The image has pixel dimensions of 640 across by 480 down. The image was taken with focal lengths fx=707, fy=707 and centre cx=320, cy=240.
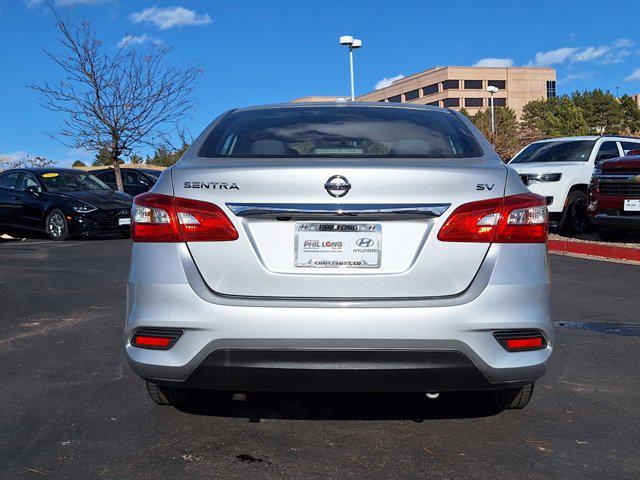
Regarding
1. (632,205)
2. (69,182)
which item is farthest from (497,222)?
(69,182)

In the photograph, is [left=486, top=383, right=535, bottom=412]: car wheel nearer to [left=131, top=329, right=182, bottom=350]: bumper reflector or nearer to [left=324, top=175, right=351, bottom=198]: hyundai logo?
[left=324, top=175, right=351, bottom=198]: hyundai logo

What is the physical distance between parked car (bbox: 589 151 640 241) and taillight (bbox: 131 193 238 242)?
890 cm

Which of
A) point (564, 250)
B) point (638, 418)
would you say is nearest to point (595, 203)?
point (564, 250)

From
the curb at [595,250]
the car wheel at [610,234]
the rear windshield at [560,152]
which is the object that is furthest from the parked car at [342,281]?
the rear windshield at [560,152]

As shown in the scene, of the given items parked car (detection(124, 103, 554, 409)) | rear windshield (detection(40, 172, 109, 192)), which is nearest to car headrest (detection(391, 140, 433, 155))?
parked car (detection(124, 103, 554, 409))

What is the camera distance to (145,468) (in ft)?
9.63

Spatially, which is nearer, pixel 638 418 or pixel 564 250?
pixel 638 418

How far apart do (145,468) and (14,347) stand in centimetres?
266

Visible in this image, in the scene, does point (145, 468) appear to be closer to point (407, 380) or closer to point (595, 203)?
point (407, 380)

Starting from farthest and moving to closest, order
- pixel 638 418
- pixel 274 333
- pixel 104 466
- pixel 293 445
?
pixel 638 418
pixel 293 445
pixel 104 466
pixel 274 333

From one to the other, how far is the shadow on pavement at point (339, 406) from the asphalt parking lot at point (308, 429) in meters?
0.01

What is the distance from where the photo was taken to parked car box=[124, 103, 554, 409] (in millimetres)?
2779

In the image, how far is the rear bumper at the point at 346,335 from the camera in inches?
109

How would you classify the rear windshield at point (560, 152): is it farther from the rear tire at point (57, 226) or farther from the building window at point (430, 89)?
the building window at point (430, 89)
